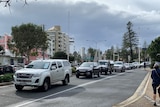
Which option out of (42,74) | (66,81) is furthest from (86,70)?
(42,74)

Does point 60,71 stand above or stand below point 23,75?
above

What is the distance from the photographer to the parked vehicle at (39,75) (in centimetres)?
1759

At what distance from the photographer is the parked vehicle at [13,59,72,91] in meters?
17.6

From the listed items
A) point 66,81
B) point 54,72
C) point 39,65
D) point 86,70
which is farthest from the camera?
point 86,70

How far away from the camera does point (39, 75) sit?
17.7 meters

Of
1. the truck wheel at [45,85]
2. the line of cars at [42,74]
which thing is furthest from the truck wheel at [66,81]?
the truck wheel at [45,85]

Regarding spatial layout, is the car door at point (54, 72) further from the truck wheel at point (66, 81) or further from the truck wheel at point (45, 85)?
the truck wheel at point (66, 81)

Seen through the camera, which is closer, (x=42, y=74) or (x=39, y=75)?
(x=39, y=75)

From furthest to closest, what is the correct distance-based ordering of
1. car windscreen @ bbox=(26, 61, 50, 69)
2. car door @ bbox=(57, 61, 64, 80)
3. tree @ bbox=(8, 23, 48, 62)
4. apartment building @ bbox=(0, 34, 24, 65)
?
apartment building @ bbox=(0, 34, 24, 65)
tree @ bbox=(8, 23, 48, 62)
car door @ bbox=(57, 61, 64, 80)
car windscreen @ bbox=(26, 61, 50, 69)

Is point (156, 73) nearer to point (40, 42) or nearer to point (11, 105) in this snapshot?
point (11, 105)

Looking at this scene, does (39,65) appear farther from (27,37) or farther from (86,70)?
(27,37)

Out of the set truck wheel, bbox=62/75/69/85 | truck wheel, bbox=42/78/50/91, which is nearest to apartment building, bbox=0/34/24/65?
truck wheel, bbox=62/75/69/85

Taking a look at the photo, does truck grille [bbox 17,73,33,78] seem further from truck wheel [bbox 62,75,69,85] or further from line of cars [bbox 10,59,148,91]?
truck wheel [bbox 62,75,69,85]

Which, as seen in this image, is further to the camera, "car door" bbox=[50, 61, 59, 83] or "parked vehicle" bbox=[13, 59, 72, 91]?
"car door" bbox=[50, 61, 59, 83]
